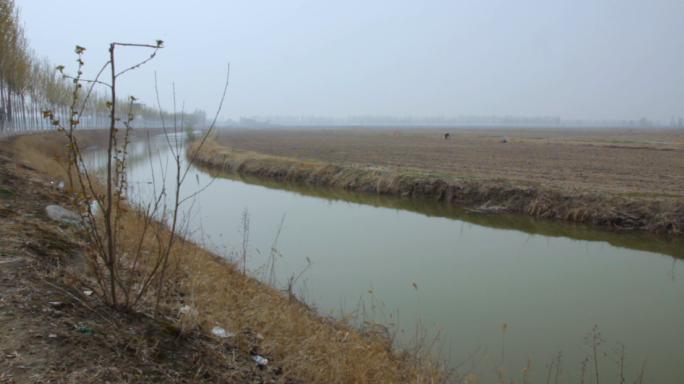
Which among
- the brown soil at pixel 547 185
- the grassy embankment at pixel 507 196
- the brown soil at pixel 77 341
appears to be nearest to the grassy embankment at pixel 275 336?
the brown soil at pixel 77 341

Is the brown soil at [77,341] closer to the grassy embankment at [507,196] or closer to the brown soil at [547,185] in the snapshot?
the grassy embankment at [507,196]

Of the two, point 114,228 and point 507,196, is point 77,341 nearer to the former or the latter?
point 114,228

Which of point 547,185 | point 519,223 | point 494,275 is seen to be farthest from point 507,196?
point 494,275

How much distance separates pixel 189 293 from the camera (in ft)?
16.0

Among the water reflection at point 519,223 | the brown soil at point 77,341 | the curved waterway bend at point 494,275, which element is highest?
the brown soil at point 77,341

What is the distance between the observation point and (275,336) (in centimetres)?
400

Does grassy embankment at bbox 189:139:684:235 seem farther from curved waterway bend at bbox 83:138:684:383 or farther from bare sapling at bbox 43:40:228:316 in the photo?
bare sapling at bbox 43:40:228:316

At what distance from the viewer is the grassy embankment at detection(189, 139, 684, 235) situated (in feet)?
36.1

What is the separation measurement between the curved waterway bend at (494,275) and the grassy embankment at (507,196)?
561mm

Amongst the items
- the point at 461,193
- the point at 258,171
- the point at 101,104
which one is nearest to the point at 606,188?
the point at 461,193

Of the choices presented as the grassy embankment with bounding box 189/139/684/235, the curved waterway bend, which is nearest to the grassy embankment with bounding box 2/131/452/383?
the curved waterway bend

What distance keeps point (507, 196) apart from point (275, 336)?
11109mm

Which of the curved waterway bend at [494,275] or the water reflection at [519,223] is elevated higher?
the water reflection at [519,223]

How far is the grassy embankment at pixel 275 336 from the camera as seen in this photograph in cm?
343
